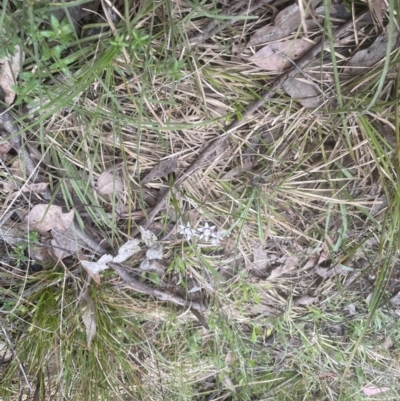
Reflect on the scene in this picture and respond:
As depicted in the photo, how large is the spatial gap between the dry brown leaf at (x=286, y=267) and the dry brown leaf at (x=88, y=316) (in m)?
0.68

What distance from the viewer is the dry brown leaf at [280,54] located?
4.13 feet

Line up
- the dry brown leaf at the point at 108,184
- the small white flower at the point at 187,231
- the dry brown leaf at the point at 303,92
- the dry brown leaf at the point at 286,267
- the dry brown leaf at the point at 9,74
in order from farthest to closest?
the dry brown leaf at the point at 286,267, the small white flower at the point at 187,231, the dry brown leaf at the point at 108,184, the dry brown leaf at the point at 303,92, the dry brown leaf at the point at 9,74

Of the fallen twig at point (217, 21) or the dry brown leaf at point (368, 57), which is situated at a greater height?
the fallen twig at point (217, 21)

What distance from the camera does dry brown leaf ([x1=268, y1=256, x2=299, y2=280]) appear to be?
1657 mm

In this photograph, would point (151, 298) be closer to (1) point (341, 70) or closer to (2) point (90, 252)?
(2) point (90, 252)

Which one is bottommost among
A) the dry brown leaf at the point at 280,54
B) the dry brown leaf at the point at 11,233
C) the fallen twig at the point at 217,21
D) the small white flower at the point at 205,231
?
the small white flower at the point at 205,231

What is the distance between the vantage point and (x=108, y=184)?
142cm

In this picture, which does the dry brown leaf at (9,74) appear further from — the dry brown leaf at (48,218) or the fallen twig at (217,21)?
the fallen twig at (217,21)

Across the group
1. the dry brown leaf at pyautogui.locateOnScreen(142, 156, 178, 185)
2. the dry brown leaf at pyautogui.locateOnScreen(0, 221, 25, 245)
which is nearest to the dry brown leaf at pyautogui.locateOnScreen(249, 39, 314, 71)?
the dry brown leaf at pyautogui.locateOnScreen(142, 156, 178, 185)

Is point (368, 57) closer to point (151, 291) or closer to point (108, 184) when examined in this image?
point (108, 184)

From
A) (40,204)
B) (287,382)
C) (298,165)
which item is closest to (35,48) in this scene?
(40,204)

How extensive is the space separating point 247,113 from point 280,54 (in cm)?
20

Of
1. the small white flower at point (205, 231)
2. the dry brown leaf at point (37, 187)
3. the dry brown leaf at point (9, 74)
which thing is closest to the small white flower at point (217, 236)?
the small white flower at point (205, 231)

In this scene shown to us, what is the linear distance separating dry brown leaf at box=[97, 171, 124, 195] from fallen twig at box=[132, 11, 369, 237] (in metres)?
0.14
